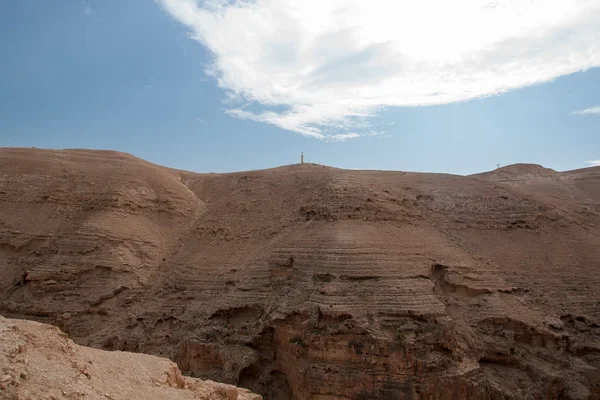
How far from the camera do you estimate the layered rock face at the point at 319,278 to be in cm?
1419

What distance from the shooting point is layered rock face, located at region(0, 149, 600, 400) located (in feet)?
46.5

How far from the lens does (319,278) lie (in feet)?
52.0

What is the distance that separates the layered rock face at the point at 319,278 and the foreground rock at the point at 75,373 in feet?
22.1

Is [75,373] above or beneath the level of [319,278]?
above

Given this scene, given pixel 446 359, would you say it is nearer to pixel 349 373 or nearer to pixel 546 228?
pixel 349 373

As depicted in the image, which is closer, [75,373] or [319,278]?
[75,373]

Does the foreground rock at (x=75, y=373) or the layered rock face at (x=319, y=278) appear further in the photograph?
the layered rock face at (x=319, y=278)

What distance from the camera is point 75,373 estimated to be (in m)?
6.21

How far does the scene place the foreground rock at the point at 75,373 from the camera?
5426mm

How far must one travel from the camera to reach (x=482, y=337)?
15445mm

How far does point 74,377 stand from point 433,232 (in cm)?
1616

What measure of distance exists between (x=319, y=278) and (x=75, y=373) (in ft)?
33.9

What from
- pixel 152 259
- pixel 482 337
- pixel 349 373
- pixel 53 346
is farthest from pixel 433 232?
pixel 53 346

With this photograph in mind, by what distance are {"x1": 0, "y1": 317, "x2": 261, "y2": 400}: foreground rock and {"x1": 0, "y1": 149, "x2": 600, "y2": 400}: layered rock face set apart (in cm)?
675
